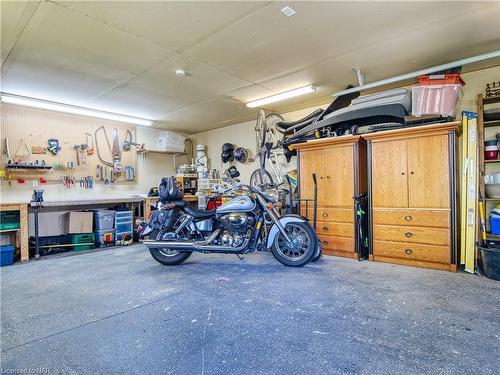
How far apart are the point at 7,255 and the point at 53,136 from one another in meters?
2.33

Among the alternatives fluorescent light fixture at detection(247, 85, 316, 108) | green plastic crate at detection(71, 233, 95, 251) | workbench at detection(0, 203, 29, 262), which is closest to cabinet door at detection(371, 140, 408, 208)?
fluorescent light fixture at detection(247, 85, 316, 108)

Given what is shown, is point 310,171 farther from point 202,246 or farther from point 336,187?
point 202,246

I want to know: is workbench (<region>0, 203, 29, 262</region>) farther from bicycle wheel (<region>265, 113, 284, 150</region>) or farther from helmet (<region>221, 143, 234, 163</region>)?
bicycle wheel (<region>265, 113, 284, 150</region>)

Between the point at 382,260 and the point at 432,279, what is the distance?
785mm

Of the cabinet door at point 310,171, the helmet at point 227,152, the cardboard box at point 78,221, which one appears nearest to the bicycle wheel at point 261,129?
the helmet at point 227,152

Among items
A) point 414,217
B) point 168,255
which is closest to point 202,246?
point 168,255

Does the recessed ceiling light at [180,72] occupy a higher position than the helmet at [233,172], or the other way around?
the recessed ceiling light at [180,72]

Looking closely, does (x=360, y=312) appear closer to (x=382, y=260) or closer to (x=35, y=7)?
(x=382, y=260)

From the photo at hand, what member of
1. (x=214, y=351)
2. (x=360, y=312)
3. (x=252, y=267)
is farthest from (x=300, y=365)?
(x=252, y=267)

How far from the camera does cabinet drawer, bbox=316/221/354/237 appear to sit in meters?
4.11

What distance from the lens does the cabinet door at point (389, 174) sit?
3.74 m

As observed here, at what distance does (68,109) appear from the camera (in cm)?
519

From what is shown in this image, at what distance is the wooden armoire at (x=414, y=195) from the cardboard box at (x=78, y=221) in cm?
498

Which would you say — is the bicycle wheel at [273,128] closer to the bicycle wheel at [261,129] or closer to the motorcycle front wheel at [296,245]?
the bicycle wheel at [261,129]
